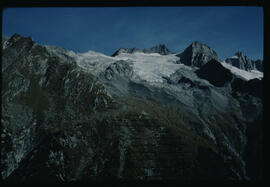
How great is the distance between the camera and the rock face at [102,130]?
2643 inches

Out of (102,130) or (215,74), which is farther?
(215,74)

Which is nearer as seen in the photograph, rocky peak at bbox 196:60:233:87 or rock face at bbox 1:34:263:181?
rock face at bbox 1:34:263:181

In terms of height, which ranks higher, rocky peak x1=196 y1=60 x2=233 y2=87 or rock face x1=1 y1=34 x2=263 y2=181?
rocky peak x1=196 y1=60 x2=233 y2=87

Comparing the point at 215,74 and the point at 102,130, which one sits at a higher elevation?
the point at 215,74

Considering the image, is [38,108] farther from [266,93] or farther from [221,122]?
[266,93]

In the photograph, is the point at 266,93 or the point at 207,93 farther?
the point at 207,93

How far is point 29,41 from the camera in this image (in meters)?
114

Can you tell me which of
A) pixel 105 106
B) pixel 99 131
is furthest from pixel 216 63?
pixel 99 131

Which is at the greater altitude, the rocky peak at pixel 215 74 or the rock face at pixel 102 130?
the rocky peak at pixel 215 74

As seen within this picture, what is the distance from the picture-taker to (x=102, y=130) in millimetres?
76875

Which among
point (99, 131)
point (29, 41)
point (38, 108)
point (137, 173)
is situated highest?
point (29, 41)

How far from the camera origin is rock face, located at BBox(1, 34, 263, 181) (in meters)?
67.1

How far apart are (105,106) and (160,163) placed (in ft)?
96.1

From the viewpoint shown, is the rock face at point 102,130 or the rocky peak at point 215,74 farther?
the rocky peak at point 215,74
